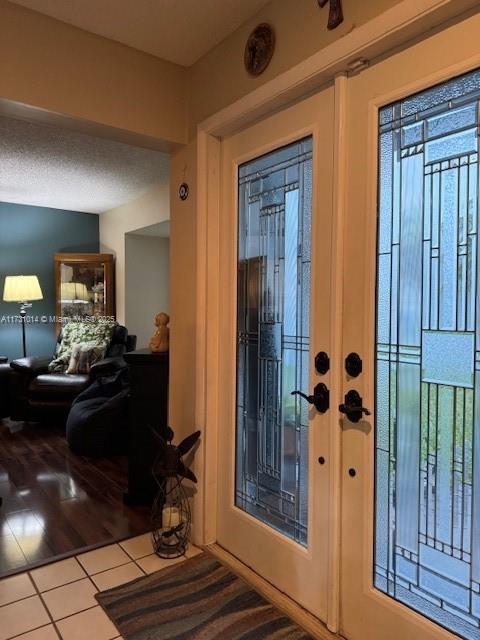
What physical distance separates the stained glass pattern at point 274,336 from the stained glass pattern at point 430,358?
0.36 meters

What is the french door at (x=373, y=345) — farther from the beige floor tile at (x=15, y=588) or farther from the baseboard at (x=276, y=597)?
the beige floor tile at (x=15, y=588)

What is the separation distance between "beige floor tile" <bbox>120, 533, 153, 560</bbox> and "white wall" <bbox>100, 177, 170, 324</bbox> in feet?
10.6

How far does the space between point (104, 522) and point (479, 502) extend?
79.2 inches

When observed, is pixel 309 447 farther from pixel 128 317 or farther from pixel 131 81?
pixel 128 317

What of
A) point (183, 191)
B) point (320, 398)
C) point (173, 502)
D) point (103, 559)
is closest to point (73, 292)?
point (183, 191)

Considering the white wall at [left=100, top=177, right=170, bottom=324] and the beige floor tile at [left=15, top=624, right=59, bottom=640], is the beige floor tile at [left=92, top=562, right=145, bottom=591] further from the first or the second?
the white wall at [left=100, top=177, right=170, bottom=324]

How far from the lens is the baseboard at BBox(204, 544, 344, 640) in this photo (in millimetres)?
1680

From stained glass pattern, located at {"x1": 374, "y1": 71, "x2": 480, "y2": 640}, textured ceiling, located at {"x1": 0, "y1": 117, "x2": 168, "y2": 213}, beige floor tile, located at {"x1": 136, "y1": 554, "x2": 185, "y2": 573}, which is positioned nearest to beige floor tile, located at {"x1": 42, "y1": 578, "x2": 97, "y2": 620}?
beige floor tile, located at {"x1": 136, "y1": 554, "x2": 185, "y2": 573}

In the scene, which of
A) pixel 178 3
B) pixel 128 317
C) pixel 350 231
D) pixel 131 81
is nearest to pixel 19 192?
pixel 128 317

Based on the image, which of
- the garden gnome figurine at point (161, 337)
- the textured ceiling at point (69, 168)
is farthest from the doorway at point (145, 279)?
the garden gnome figurine at point (161, 337)

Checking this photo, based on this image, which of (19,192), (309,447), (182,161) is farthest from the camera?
(19,192)

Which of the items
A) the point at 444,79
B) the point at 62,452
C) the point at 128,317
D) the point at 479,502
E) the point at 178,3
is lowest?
the point at 62,452

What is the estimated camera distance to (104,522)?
2529mm

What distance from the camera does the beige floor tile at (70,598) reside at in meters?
1.79
